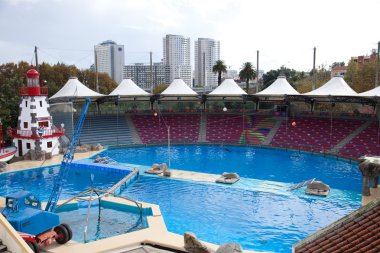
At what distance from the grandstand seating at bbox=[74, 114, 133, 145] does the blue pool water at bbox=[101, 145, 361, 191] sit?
2.71 m

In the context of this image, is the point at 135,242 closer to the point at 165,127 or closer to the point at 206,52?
the point at 165,127

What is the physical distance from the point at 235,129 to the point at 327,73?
145ft

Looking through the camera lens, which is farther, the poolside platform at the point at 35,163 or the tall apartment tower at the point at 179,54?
the tall apartment tower at the point at 179,54

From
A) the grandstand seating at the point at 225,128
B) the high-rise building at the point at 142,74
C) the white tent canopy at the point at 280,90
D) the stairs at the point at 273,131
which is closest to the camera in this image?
the stairs at the point at 273,131

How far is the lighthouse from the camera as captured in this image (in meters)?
31.5

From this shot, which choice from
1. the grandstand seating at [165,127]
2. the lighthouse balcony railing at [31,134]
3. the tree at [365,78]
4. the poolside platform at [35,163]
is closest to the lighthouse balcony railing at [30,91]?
the lighthouse balcony railing at [31,134]

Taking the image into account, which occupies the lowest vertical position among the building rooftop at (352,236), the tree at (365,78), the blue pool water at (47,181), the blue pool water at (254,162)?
the blue pool water at (47,181)

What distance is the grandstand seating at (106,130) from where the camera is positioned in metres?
39.6

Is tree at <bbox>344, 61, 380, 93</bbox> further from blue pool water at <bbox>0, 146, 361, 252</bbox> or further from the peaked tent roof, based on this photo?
blue pool water at <bbox>0, 146, 361, 252</bbox>

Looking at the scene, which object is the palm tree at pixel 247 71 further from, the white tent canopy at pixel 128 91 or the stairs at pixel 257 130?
the white tent canopy at pixel 128 91

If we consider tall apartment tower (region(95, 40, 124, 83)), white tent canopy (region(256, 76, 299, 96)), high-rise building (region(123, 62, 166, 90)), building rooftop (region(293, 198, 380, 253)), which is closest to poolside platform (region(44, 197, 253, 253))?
building rooftop (region(293, 198, 380, 253))

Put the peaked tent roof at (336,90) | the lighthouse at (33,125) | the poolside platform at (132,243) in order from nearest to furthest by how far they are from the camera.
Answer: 1. the poolside platform at (132,243)
2. the lighthouse at (33,125)
3. the peaked tent roof at (336,90)

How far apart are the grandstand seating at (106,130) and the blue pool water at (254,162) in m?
2.71

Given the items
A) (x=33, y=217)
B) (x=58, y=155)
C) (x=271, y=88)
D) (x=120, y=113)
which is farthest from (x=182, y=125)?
(x=33, y=217)
